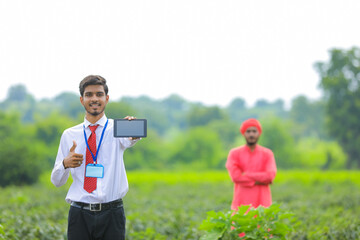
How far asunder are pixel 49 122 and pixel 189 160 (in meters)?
22.1

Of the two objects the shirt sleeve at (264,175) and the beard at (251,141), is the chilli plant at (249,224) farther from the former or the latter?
the beard at (251,141)

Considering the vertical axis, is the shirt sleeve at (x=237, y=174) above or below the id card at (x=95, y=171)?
below

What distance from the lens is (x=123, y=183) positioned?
3.88 meters

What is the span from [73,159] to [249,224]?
2.28m

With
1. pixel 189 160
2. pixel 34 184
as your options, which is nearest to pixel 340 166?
pixel 189 160

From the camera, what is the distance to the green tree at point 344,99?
4878 cm

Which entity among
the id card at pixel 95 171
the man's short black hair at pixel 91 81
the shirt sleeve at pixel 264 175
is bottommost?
the shirt sleeve at pixel 264 175

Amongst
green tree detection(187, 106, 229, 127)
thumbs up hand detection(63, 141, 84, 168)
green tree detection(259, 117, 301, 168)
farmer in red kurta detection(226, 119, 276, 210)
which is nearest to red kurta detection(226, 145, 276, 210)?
farmer in red kurta detection(226, 119, 276, 210)

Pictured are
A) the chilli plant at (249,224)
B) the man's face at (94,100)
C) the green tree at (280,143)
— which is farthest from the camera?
the green tree at (280,143)

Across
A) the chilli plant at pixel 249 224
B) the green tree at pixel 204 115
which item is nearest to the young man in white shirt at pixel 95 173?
the chilli plant at pixel 249 224

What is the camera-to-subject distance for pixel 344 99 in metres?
50.2

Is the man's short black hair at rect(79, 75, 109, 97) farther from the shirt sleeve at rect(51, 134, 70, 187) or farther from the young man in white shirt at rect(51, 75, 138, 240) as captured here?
the shirt sleeve at rect(51, 134, 70, 187)

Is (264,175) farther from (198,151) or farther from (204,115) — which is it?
(204,115)

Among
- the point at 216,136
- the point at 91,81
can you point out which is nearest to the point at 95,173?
the point at 91,81
